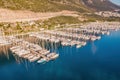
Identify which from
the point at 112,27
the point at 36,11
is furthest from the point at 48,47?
the point at 36,11

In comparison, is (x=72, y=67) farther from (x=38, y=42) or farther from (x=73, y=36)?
(x=73, y=36)

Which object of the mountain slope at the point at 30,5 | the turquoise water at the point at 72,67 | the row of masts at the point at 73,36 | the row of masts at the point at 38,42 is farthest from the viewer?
the mountain slope at the point at 30,5

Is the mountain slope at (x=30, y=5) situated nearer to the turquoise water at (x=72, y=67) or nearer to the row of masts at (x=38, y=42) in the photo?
the row of masts at (x=38, y=42)

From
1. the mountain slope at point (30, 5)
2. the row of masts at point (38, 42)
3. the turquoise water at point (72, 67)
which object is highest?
the mountain slope at point (30, 5)

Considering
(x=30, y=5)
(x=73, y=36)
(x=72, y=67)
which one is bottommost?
(x=72, y=67)

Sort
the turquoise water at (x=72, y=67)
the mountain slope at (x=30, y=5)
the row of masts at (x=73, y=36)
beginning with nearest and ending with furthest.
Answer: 1. the turquoise water at (x=72, y=67)
2. the row of masts at (x=73, y=36)
3. the mountain slope at (x=30, y=5)

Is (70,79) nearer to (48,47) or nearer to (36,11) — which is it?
(48,47)

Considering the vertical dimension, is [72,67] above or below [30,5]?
below

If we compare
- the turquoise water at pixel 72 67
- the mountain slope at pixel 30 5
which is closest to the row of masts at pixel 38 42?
the turquoise water at pixel 72 67

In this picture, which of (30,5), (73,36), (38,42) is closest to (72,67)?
(38,42)
